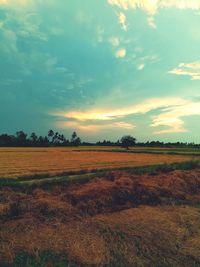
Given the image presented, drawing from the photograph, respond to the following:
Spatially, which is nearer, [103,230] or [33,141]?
[103,230]

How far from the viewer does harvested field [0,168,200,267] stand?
4.99 metres

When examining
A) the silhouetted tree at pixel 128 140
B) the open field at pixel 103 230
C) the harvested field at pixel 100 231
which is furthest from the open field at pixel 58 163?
the silhouetted tree at pixel 128 140

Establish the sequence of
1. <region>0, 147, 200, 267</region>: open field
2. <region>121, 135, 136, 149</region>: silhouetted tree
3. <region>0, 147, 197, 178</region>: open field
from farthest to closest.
→ 1. <region>121, 135, 136, 149</region>: silhouetted tree
2. <region>0, 147, 197, 178</region>: open field
3. <region>0, 147, 200, 267</region>: open field

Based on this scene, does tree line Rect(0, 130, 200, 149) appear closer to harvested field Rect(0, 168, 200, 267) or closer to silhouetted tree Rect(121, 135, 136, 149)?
silhouetted tree Rect(121, 135, 136, 149)

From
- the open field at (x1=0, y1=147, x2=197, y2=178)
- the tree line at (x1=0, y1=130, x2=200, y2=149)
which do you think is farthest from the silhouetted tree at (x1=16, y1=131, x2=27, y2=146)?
the open field at (x1=0, y1=147, x2=197, y2=178)

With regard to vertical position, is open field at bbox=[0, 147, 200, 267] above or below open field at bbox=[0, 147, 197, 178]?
below

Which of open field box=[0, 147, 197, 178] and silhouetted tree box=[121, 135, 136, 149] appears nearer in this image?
open field box=[0, 147, 197, 178]

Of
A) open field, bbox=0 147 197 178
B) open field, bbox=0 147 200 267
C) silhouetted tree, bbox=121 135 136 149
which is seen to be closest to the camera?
open field, bbox=0 147 200 267

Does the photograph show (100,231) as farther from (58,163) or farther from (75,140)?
(75,140)

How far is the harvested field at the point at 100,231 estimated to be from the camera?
16.4 feet

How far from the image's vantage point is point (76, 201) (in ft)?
30.1

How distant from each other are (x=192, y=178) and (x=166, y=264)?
10983mm

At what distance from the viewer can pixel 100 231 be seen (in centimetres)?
638

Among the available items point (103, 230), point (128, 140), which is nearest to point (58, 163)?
point (103, 230)
